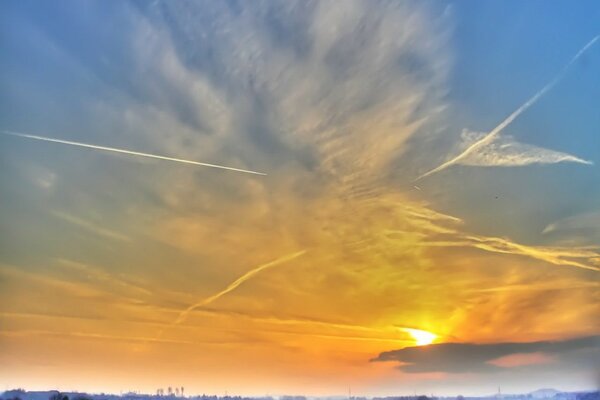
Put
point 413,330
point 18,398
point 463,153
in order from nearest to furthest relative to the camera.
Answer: point 18,398 < point 463,153 < point 413,330

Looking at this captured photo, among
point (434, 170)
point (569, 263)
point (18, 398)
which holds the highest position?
point (434, 170)

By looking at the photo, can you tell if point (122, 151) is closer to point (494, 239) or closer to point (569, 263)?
point (494, 239)

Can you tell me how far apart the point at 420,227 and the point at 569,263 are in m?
1.67

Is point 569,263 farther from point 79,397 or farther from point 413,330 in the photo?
point 79,397

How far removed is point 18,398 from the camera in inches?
267

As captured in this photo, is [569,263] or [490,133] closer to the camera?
[490,133]

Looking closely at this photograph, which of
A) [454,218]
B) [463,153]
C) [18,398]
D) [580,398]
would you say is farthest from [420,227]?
[18,398]

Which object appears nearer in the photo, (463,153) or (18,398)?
(18,398)

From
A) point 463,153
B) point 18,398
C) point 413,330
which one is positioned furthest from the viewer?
point 413,330

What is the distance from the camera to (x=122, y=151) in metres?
6.98

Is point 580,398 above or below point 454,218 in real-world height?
below

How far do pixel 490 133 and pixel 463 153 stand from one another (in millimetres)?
331

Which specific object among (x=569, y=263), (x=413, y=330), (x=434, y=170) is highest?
(x=434, y=170)

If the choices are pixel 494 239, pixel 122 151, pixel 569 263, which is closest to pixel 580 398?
pixel 569 263
